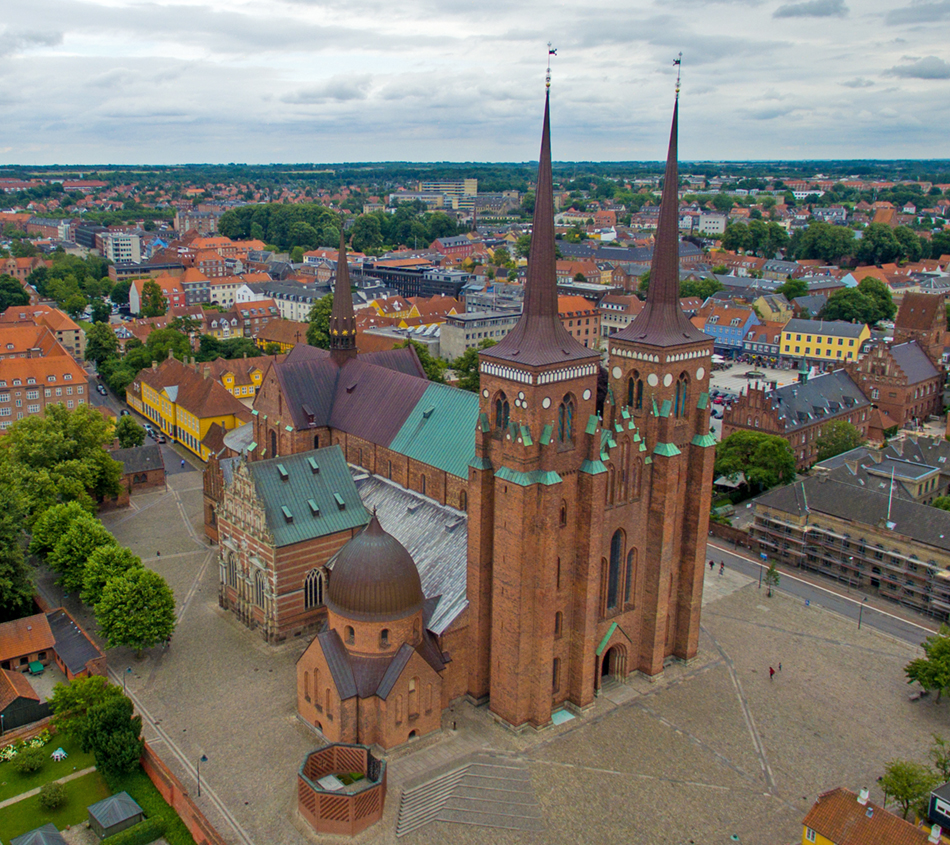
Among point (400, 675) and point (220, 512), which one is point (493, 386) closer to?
point (400, 675)

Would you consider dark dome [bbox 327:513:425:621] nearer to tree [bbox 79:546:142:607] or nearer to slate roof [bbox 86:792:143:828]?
slate roof [bbox 86:792:143:828]

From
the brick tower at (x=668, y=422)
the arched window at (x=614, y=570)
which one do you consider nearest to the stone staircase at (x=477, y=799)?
the arched window at (x=614, y=570)

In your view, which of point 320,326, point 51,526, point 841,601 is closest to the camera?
point 51,526

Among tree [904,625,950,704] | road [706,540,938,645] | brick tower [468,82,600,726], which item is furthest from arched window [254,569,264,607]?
tree [904,625,950,704]

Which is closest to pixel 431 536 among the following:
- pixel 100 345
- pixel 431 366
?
pixel 431 366

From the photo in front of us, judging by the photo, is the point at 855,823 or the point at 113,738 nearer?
the point at 855,823

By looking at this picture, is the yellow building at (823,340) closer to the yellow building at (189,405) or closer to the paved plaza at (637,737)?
the paved plaza at (637,737)

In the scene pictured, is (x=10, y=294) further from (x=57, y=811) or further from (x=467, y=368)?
(x=57, y=811)
